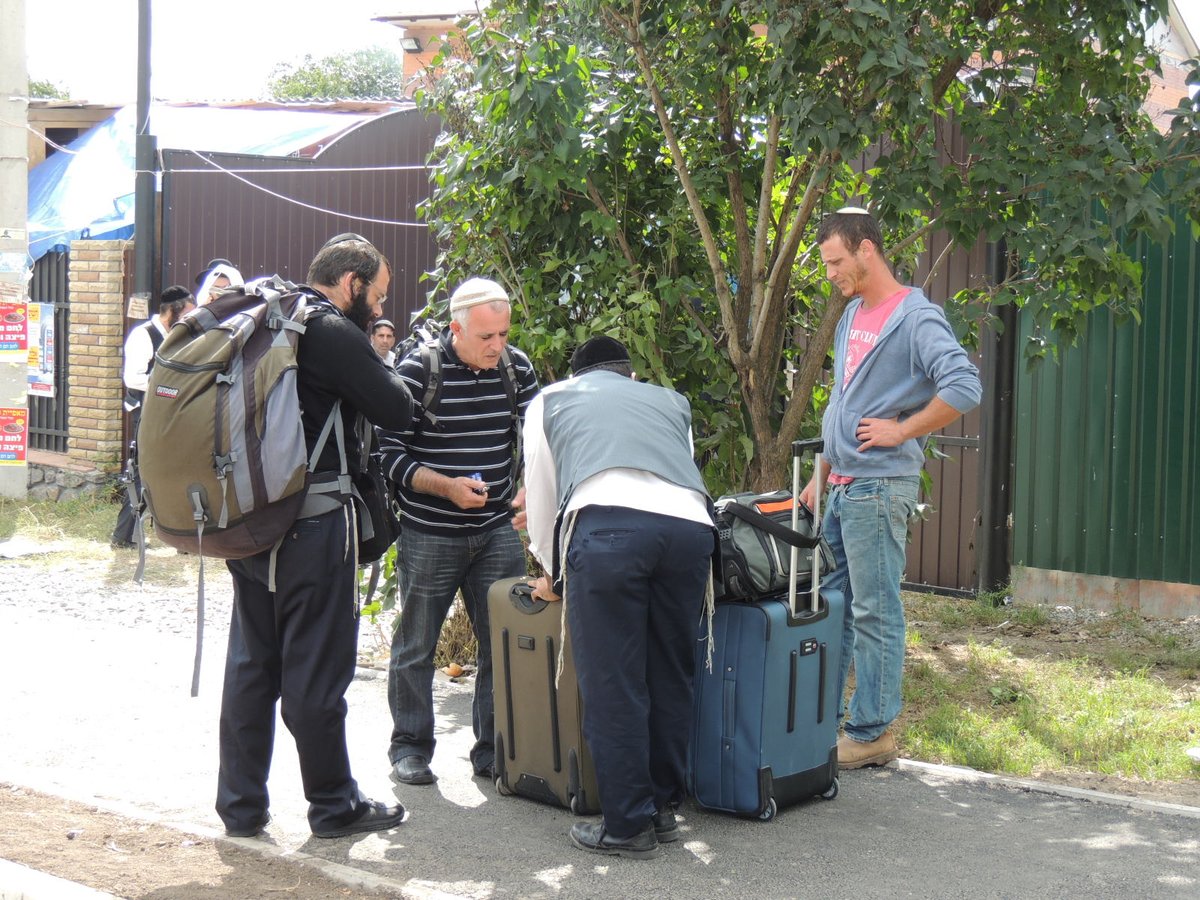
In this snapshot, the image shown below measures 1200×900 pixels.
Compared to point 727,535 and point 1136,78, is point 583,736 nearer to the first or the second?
A: point 727,535

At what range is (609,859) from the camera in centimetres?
467

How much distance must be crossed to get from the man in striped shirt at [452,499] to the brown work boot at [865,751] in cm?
138

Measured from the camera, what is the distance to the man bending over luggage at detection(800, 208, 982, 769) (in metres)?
5.39

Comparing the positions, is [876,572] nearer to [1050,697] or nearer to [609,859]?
[609,859]

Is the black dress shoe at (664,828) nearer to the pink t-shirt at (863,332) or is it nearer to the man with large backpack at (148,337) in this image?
the pink t-shirt at (863,332)

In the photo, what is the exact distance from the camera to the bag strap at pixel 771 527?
16.3ft

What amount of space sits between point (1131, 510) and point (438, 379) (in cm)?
494

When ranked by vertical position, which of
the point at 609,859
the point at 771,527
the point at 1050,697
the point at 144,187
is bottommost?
the point at 609,859

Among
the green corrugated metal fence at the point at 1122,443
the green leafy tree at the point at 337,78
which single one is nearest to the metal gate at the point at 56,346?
the green corrugated metal fence at the point at 1122,443

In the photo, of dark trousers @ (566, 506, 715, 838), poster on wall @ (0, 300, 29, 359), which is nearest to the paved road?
dark trousers @ (566, 506, 715, 838)

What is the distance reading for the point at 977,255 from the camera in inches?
359

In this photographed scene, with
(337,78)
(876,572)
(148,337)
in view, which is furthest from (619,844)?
(337,78)

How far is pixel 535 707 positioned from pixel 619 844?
0.67m

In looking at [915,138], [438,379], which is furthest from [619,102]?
[438,379]
